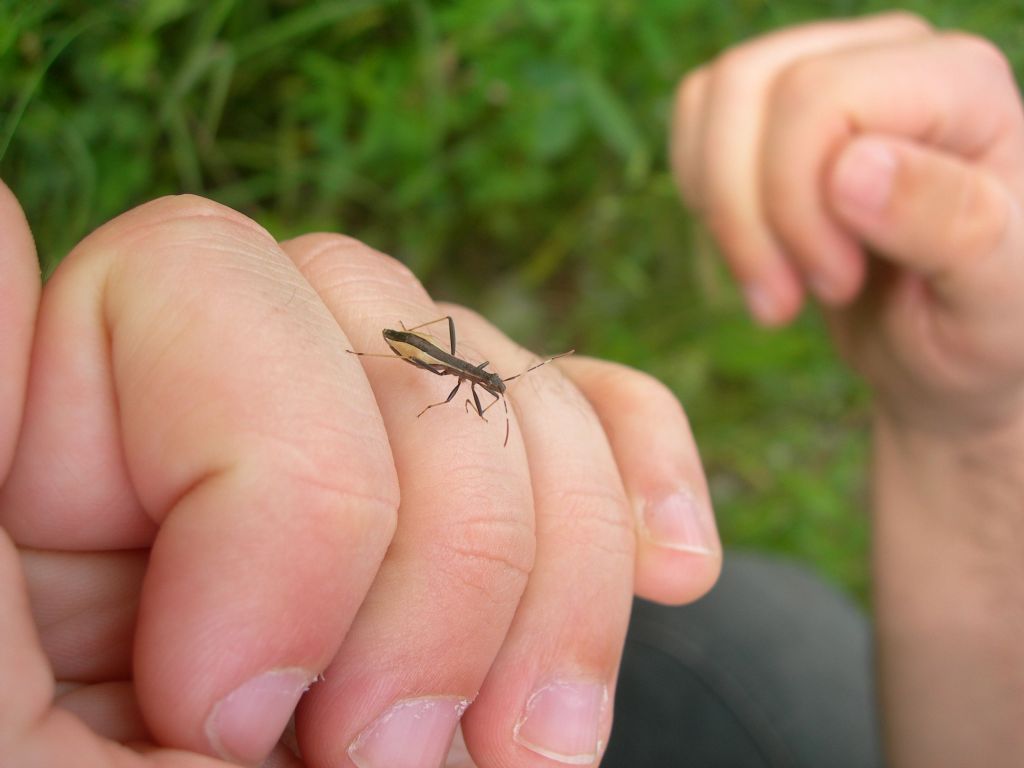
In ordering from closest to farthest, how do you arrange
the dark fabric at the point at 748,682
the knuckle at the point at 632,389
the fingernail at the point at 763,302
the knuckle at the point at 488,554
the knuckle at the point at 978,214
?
the knuckle at the point at 488,554 < the knuckle at the point at 632,389 < the knuckle at the point at 978,214 < the dark fabric at the point at 748,682 < the fingernail at the point at 763,302

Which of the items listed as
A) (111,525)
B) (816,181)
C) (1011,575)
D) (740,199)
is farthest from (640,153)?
(111,525)

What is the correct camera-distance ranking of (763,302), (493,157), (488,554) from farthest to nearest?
(493,157) → (763,302) → (488,554)

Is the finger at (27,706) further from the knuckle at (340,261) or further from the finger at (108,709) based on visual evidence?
the knuckle at (340,261)

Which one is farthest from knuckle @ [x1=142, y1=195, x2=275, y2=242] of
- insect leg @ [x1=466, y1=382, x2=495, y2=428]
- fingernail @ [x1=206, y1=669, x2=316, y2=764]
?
fingernail @ [x1=206, y1=669, x2=316, y2=764]

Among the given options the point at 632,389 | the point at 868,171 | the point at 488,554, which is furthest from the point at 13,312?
the point at 868,171

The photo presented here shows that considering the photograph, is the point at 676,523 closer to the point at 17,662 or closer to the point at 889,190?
the point at 17,662

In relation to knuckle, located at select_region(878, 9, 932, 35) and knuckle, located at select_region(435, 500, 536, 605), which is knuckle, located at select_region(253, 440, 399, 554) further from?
knuckle, located at select_region(878, 9, 932, 35)

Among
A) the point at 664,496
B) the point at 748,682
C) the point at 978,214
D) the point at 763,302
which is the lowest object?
the point at 748,682

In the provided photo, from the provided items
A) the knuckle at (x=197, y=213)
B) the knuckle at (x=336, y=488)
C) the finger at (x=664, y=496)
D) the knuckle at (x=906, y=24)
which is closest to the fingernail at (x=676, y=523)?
the finger at (x=664, y=496)
